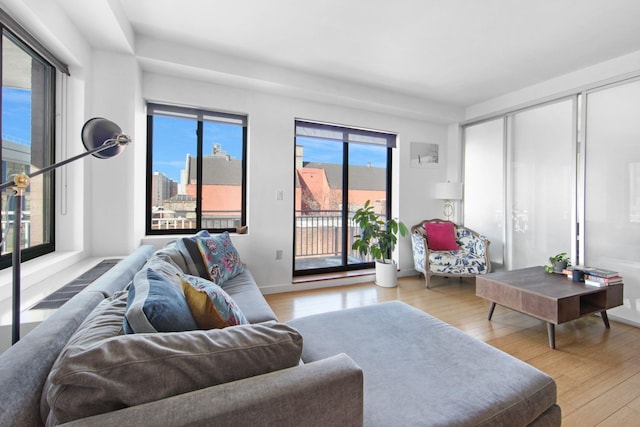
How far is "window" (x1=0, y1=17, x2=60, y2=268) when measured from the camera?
1.65m

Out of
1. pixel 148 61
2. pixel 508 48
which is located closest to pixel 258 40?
pixel 148 61

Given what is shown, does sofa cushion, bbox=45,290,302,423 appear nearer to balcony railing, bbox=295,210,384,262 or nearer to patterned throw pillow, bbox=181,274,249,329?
patterned throw pillow, bbox=181,274,249,329

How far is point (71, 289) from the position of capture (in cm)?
151

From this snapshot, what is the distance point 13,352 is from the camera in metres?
0.74

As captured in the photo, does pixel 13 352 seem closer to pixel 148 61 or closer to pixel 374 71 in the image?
pixel 148 61

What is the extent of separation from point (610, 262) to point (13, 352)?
4.27 m

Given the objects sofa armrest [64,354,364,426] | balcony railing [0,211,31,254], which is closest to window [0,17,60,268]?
balcony railing [0,211,31,254]

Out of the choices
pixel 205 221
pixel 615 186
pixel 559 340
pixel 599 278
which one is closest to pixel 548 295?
pixel 559 340

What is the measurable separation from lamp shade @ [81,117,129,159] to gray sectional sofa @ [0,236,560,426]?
64 centimetres

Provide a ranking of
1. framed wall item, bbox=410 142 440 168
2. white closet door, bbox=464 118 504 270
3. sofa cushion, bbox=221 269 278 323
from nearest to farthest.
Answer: sofa cushion, bbox=221 269 278 323 < white closet door, bbox=464 118 504 270 < framed wall item, bbox=410 142 440 168

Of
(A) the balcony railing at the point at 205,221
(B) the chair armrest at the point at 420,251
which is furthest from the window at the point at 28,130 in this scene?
(B) the chair armrest at the point at 420,251

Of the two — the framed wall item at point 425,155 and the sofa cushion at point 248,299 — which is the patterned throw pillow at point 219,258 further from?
the framed wall item at point 425,155

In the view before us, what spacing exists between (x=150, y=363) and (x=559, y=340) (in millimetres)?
2992

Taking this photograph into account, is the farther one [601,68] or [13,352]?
[601,68]
